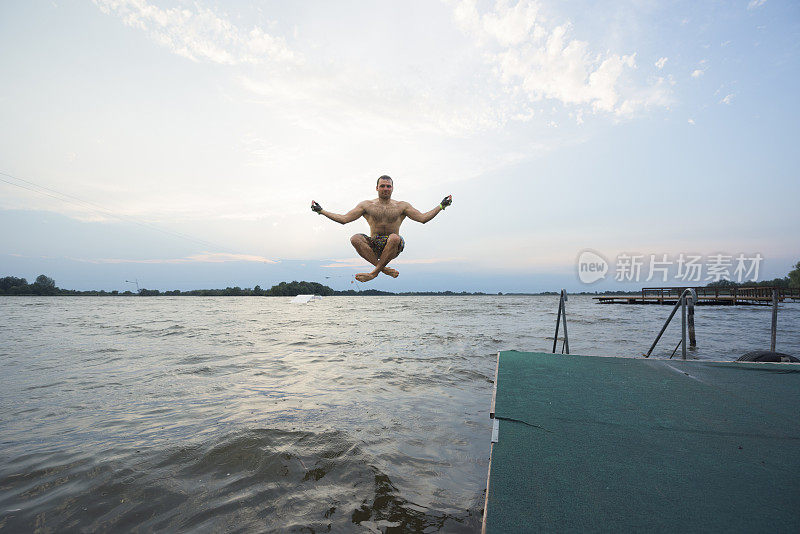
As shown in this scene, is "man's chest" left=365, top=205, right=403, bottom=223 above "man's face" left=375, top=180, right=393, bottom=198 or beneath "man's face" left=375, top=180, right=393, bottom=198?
beneath

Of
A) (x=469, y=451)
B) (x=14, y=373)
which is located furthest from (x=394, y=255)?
(x=14, y=373)

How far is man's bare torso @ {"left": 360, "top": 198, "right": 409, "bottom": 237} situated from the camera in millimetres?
4227

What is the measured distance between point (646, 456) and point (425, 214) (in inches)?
128

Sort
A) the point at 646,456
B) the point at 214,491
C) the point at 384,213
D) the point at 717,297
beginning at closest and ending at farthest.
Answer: the point at 646,456, the point at 384,213, the point at 214,491, the point at 717,297

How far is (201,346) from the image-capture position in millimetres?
17516

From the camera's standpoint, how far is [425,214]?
4301 mm

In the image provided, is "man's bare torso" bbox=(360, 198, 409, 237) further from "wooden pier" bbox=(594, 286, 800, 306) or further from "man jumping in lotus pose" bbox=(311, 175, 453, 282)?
"wooden pier" bbox=(594, 286, 800, 306)

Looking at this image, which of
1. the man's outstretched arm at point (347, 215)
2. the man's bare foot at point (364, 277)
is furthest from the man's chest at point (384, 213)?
the man's bare foot at point (364, 277)

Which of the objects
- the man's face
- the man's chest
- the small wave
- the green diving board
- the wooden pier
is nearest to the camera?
the green diving board

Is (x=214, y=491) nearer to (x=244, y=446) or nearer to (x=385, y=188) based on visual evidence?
(x=244, y=446)

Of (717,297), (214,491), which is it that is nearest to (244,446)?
(214,491)

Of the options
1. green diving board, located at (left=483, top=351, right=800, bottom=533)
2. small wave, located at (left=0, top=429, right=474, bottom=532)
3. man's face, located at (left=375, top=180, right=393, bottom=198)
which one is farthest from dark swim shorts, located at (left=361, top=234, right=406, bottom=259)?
small wave, located at (left=0, top=429, right=474, bottom=532)

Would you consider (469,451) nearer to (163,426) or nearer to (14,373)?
(163,426)

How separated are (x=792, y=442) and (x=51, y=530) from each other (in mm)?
7599
